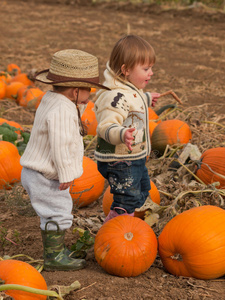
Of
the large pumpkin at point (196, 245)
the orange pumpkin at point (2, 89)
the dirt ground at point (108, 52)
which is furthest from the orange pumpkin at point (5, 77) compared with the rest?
the large pumpkin at point (196, 245)

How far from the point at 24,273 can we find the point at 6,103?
5.09 metres

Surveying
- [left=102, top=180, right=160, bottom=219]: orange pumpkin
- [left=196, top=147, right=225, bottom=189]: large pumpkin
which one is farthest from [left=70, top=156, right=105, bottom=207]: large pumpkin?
[left=196, top=147, right=225, bottom=189]: large pumpkin

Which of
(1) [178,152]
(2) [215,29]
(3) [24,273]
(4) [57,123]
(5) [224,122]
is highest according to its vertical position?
(4) [57,123]

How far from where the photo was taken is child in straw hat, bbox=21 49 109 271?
9.52ft

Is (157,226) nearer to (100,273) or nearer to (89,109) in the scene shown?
(100,273)

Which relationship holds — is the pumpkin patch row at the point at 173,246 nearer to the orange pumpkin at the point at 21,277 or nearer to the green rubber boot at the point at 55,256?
the green rubber boot at the point at 55,256

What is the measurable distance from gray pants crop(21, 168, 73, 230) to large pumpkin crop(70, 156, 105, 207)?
3.14ft

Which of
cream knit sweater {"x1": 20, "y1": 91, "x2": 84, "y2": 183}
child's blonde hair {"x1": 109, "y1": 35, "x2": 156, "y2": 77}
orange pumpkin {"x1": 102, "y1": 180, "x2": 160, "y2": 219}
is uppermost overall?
child's blonde hair {"x1": 109, "y1": 35, "x2": 156, "y2": 77}

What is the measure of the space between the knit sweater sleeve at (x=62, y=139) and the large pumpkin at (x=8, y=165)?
63.8 inches

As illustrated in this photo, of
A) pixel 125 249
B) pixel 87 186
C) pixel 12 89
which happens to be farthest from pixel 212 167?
pixel 12 89

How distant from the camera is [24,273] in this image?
8.61ft

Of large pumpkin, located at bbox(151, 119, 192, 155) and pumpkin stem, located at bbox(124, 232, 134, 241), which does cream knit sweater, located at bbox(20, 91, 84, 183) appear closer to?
pumpkin stem, located at bbox(124, 232, 134, 241)

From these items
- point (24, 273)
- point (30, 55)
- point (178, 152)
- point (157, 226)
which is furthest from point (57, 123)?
point (30, 55)

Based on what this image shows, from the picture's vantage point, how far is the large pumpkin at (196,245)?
9.56 feet
